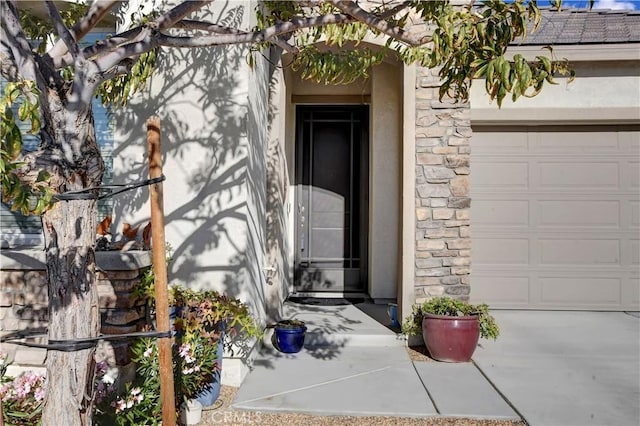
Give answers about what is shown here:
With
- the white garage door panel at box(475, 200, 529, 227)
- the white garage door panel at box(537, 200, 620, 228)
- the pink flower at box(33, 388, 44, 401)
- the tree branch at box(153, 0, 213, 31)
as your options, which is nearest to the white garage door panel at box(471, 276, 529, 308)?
the white garage door panel at box(475, 200, 529, 227)

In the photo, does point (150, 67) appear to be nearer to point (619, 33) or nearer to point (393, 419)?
point (393, 419)

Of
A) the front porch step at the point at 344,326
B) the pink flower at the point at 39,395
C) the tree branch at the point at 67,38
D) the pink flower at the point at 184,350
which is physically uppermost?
the tree branch at the point at 67,38

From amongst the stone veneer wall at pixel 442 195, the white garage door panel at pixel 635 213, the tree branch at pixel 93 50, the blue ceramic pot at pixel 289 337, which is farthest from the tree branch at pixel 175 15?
the white garage door panel at pixel 635 213

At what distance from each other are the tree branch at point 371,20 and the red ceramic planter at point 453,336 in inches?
111

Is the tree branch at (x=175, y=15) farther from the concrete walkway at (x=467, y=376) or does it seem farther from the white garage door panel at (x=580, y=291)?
the white garage door panel at (x=580, y=291)

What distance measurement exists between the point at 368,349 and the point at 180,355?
7.58 feet

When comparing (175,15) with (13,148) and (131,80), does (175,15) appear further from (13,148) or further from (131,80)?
(13,148)

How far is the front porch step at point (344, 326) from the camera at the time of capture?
16.6 ft

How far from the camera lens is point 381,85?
6.72 metres

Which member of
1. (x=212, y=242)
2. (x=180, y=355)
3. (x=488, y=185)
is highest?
(x=488, y=185)

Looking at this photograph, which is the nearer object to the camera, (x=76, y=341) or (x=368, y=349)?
(x=76, y=341)

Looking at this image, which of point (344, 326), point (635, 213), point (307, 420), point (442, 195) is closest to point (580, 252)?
point (635, 213)

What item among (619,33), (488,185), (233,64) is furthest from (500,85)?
(619,33)

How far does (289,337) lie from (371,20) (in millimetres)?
3170
